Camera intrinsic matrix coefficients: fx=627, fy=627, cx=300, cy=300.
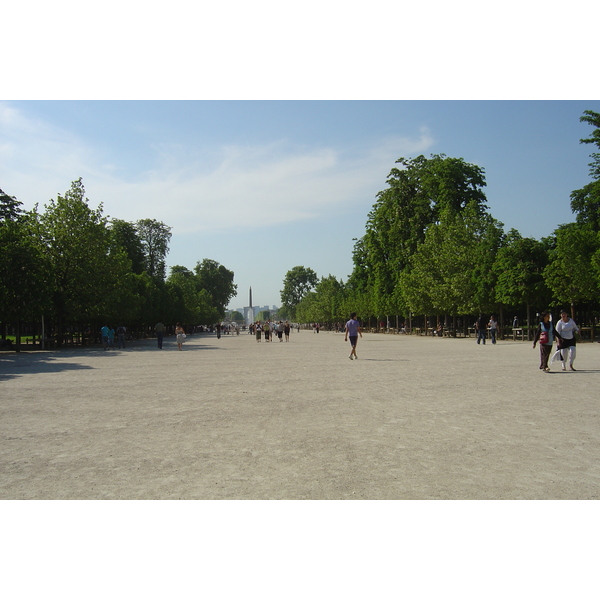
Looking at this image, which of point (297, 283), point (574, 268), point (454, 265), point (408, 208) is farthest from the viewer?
point (297, 283)

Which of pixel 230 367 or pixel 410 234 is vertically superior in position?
pixel 410 234

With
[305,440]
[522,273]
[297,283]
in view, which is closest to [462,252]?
[522,273]

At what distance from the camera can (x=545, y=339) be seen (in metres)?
17.8

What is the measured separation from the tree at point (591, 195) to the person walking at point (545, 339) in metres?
27.7

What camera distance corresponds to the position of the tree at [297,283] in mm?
166125

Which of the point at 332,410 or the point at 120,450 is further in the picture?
the point at 332,410

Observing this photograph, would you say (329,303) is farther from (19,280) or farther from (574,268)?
(19,280)

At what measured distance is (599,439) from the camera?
25.8 feet

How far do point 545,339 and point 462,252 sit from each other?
34457 millimetres

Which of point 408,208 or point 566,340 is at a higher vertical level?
point 408,208

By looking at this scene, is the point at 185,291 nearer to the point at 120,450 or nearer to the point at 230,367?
the point at 230,367

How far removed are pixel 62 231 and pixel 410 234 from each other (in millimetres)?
35200

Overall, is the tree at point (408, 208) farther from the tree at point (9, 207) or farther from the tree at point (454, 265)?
the tree at point (9, 207)

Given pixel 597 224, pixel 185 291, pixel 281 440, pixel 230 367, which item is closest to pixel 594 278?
pixel 597 224
